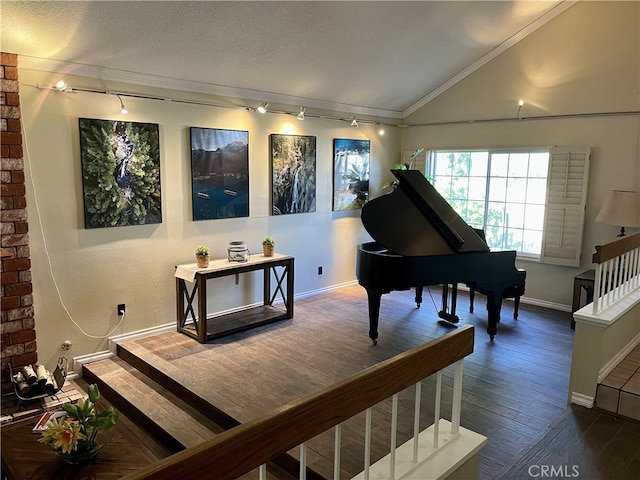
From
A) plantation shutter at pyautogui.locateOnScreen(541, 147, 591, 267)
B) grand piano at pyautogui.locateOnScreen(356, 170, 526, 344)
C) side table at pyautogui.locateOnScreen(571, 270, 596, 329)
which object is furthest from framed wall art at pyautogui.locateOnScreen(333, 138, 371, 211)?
side table at pyautogui.locateOnScreen(571, 270, 596, 329)

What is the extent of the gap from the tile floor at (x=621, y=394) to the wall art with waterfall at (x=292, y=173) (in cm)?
354

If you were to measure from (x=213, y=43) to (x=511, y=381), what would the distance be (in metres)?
3.70

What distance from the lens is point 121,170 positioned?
410cm

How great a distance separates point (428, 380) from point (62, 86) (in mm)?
3653

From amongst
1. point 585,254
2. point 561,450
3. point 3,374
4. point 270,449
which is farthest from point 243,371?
point 585,254

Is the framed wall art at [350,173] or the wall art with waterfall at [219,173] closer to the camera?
the wall art with waterfall at [219,173]

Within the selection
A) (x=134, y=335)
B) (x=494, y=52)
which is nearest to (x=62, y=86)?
(x=134, y=335)

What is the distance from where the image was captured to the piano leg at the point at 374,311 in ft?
14.1

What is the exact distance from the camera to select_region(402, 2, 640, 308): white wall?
501cm

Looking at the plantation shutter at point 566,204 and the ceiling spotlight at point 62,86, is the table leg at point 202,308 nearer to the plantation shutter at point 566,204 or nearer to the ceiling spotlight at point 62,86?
the ceiling spotlight at point 62,86

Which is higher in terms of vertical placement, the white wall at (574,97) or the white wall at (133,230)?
the white wall at (574,97)

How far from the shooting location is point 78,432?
8.00 feet

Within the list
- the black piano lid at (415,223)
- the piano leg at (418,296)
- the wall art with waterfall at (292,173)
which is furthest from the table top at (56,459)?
the piano leg at (418,296)

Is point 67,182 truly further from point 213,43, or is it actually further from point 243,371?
point 243,371
